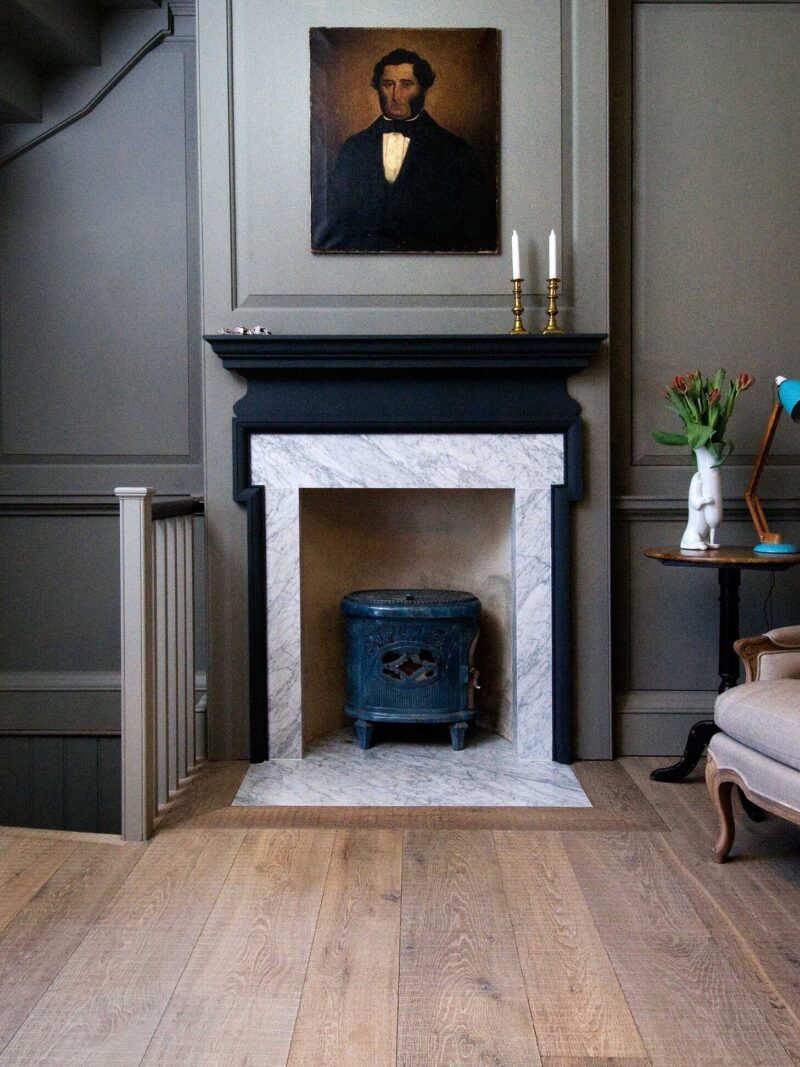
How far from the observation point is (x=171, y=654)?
3041 mm

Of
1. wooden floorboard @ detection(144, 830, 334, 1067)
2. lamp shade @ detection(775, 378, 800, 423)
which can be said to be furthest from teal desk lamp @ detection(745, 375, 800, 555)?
wooden floorboard @ detection(144, 830, 334, 1067)

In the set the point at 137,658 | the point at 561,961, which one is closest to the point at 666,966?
the point at 561,961

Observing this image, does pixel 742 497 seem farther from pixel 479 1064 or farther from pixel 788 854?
pixel 479 1064

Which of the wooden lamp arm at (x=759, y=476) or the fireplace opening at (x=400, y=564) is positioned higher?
the wooden lamp arm at (x=759, y=476)

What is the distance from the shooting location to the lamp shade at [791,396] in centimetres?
293

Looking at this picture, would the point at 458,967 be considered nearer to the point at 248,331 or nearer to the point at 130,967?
the point at 130,967

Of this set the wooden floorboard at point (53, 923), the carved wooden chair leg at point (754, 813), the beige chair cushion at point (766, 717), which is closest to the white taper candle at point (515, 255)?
the beige chair cushion at point (766, 717)

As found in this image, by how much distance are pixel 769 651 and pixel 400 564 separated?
1.60 meters

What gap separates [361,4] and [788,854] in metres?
3.02

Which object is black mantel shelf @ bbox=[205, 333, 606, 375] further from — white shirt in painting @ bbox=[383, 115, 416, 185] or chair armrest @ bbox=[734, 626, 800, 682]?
chair armrest @ bbox=[734, 626, 800, 682]

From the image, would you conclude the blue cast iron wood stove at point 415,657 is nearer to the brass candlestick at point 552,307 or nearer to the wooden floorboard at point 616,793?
the wooden floorboard at point 616,793

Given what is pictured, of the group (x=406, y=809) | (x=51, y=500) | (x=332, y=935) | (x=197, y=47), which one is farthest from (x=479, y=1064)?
(x=197, y=47)

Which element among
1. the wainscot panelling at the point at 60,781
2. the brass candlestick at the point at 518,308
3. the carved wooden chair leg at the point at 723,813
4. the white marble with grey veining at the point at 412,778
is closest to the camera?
the carved wooden chair leg at the point at 723,813

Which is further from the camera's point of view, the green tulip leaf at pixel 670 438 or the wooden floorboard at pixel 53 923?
the green tulip leaf at pixel 670 438
